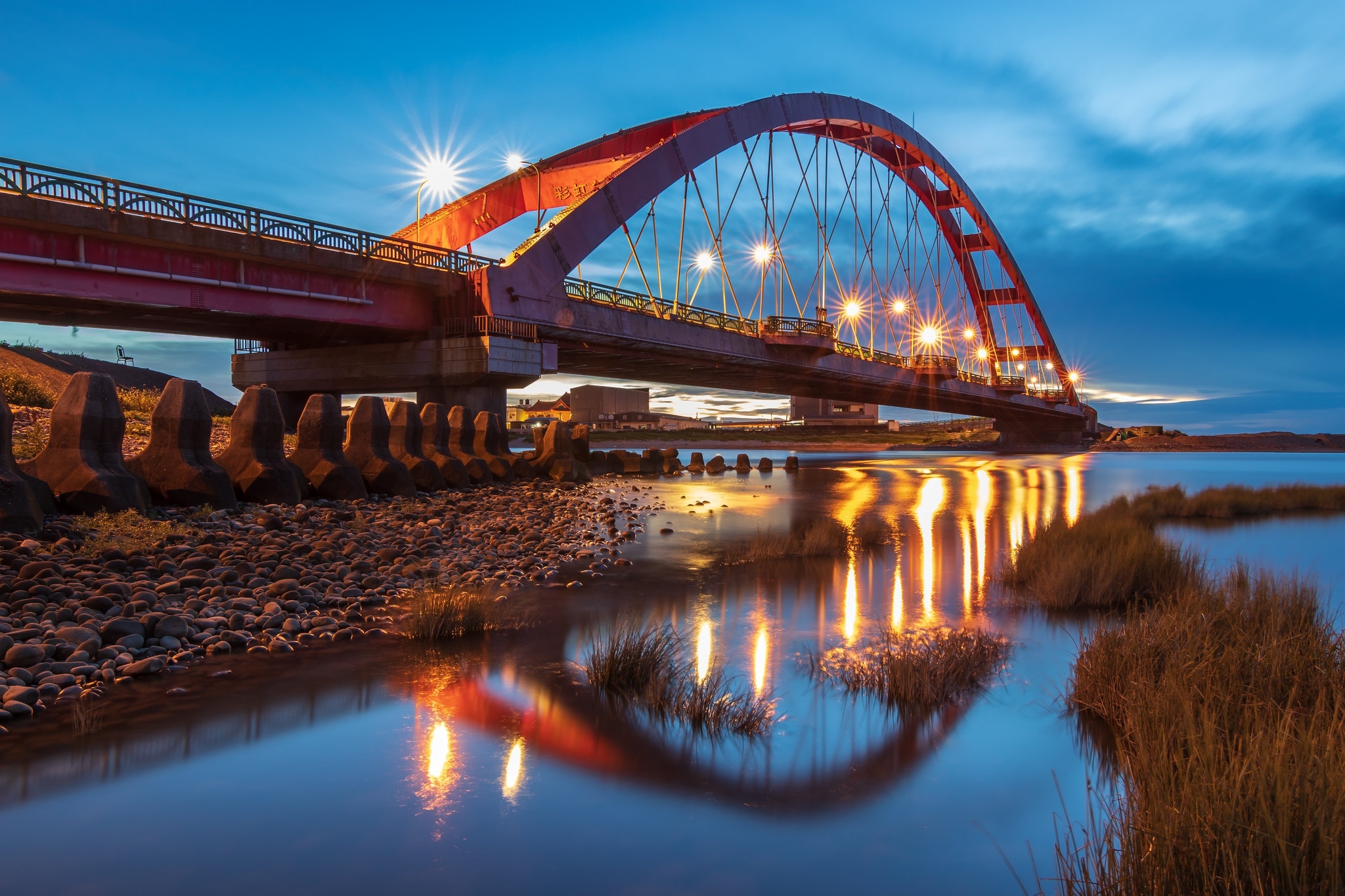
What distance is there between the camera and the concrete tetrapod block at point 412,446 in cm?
2012

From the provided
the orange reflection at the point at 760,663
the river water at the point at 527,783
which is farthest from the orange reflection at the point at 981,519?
the orange reflection at the point at 760,663

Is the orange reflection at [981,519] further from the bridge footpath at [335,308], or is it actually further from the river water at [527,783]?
the bridge footpath at [335,308]

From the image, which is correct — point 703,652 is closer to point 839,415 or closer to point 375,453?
point 375,453

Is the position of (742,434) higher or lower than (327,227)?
lower

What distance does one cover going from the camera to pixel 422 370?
35125mm

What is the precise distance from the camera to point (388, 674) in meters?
6.82

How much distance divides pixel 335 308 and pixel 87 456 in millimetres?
20626

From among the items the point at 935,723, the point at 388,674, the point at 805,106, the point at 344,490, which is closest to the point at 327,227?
the point at 344,490

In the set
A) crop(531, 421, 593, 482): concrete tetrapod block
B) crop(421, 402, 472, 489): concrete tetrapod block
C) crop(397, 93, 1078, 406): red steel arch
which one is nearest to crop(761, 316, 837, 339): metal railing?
crop(397, 93, 1078, 406): red steel arch

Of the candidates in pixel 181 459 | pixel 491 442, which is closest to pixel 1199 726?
pixel 181 459

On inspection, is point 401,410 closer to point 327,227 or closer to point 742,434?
point 327,227

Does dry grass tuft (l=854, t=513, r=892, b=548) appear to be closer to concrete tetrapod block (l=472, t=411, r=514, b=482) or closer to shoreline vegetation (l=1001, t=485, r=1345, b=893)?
shoreline vegetation (l=1001, t=485, r=1345, b=893)

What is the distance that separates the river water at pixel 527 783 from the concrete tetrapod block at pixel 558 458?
19279mm

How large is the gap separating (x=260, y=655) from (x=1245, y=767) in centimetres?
710
